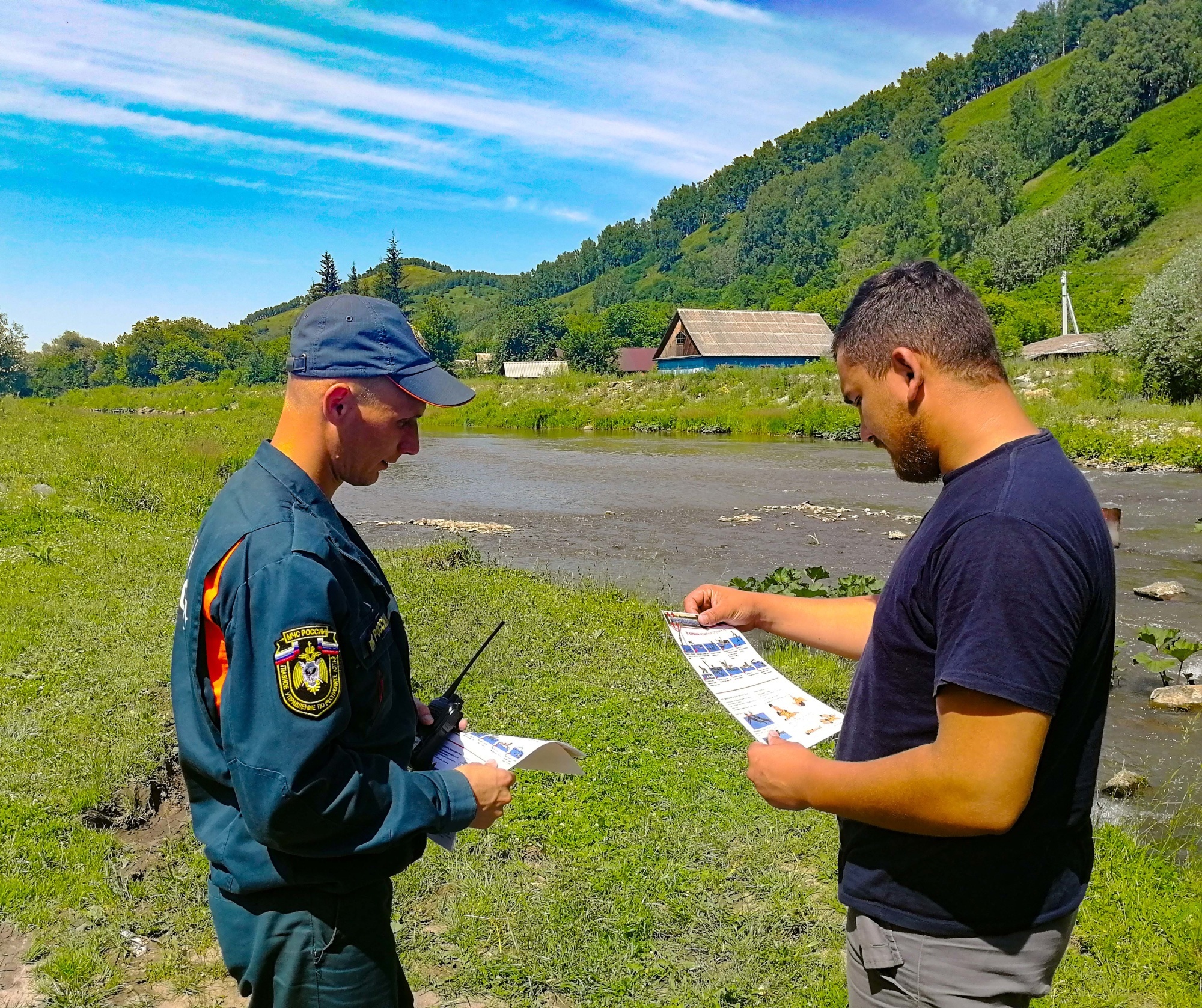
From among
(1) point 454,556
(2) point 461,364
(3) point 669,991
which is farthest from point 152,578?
(2) point 461,364

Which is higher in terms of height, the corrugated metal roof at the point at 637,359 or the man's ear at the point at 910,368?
the corrugated metal roof at the point at 637,359

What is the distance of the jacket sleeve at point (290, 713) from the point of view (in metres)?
1.80

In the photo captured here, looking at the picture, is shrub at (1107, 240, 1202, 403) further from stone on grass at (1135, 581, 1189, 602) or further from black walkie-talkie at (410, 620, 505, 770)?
black walkie-talkie at (410, 620, 505, 770)

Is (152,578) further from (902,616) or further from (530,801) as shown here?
(902,616)

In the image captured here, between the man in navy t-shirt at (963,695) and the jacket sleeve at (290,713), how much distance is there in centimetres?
94

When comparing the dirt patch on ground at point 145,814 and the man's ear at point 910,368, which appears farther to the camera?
the dirt patch on ground at point 145,814

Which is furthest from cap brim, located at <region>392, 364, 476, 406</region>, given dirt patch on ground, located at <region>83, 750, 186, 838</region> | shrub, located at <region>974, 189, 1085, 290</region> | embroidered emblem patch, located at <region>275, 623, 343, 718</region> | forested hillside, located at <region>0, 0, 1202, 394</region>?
shrub, located at <region>974, 189, 1085, 290</region>

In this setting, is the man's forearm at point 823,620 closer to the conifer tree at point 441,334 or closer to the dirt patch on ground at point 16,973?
the dirt patch on ground at point 16,973

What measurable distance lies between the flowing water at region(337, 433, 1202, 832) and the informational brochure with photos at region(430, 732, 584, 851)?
14.8 ft

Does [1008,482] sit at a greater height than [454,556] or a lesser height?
greater

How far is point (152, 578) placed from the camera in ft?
32.4

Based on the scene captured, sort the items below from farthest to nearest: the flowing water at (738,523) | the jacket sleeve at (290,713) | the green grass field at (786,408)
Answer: the green grass field at (786,408)
the flowing water at (738,523)
the jacket sleeve at (290,713)

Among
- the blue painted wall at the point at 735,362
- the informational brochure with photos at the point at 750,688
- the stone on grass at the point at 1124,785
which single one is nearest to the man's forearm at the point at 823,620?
the informational brochure with photos at the point at 750,688

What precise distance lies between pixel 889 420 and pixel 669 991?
2637 mm
